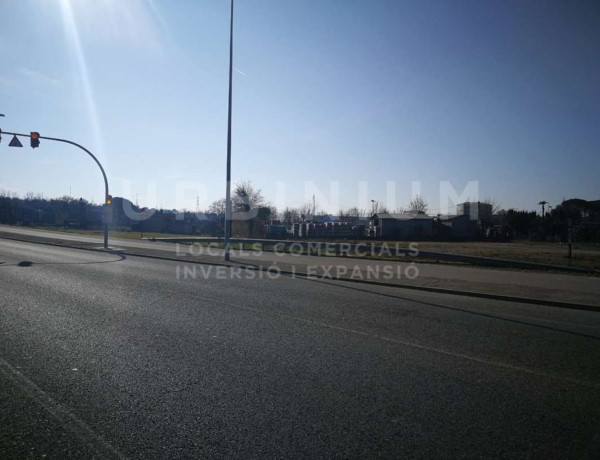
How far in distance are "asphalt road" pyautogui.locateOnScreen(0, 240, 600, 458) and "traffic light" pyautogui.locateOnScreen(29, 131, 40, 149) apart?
51.7 feet

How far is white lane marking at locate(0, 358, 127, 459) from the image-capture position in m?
3.08

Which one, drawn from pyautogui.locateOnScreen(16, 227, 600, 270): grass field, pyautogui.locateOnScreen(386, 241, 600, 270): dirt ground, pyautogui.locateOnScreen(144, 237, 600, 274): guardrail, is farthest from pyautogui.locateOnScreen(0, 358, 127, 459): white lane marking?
pyautogui.locateOnScreen(386, 241, 600, 270): dirt ground

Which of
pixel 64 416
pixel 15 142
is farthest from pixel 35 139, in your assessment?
pixel 64 416

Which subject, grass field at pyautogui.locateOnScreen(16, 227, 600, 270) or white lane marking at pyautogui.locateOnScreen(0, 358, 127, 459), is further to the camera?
grass field at pyautogui.locateOnScreen(16, 227, 600, 270)

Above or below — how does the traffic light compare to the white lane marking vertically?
above

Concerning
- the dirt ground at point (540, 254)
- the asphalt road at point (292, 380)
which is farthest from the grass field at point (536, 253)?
the asphalt road at point (292, 380)

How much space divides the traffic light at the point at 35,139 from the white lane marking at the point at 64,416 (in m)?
20.1

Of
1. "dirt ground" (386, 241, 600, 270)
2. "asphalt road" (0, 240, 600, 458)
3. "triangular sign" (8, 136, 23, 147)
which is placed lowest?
"asphalt road" (0, 240, 600, 458)

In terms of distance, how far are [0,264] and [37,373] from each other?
546 inches

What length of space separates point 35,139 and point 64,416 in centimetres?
2194

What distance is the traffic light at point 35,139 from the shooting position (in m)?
20.6

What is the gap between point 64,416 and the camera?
356 cm

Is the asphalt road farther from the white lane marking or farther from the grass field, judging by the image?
the grass field

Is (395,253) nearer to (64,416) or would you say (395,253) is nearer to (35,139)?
(64,416)
